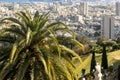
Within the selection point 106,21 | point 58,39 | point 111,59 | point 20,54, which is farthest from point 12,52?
point 106,21

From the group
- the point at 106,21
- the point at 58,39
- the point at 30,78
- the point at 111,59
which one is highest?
the point at 58,39

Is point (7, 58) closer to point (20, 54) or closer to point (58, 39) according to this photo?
point (20, 54)

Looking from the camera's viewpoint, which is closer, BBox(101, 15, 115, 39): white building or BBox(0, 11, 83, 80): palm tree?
BBox(0, 11, 83, 80): palm tree

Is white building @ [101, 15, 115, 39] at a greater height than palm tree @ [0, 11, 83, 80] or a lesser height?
lesser

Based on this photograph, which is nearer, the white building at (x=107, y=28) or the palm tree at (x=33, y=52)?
the palm tree at (x=33, y=52)

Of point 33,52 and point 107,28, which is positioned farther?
point 107,28

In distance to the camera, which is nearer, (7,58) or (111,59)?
(7,58)

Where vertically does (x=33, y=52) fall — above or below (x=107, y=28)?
above

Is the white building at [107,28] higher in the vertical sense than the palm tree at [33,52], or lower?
lower
